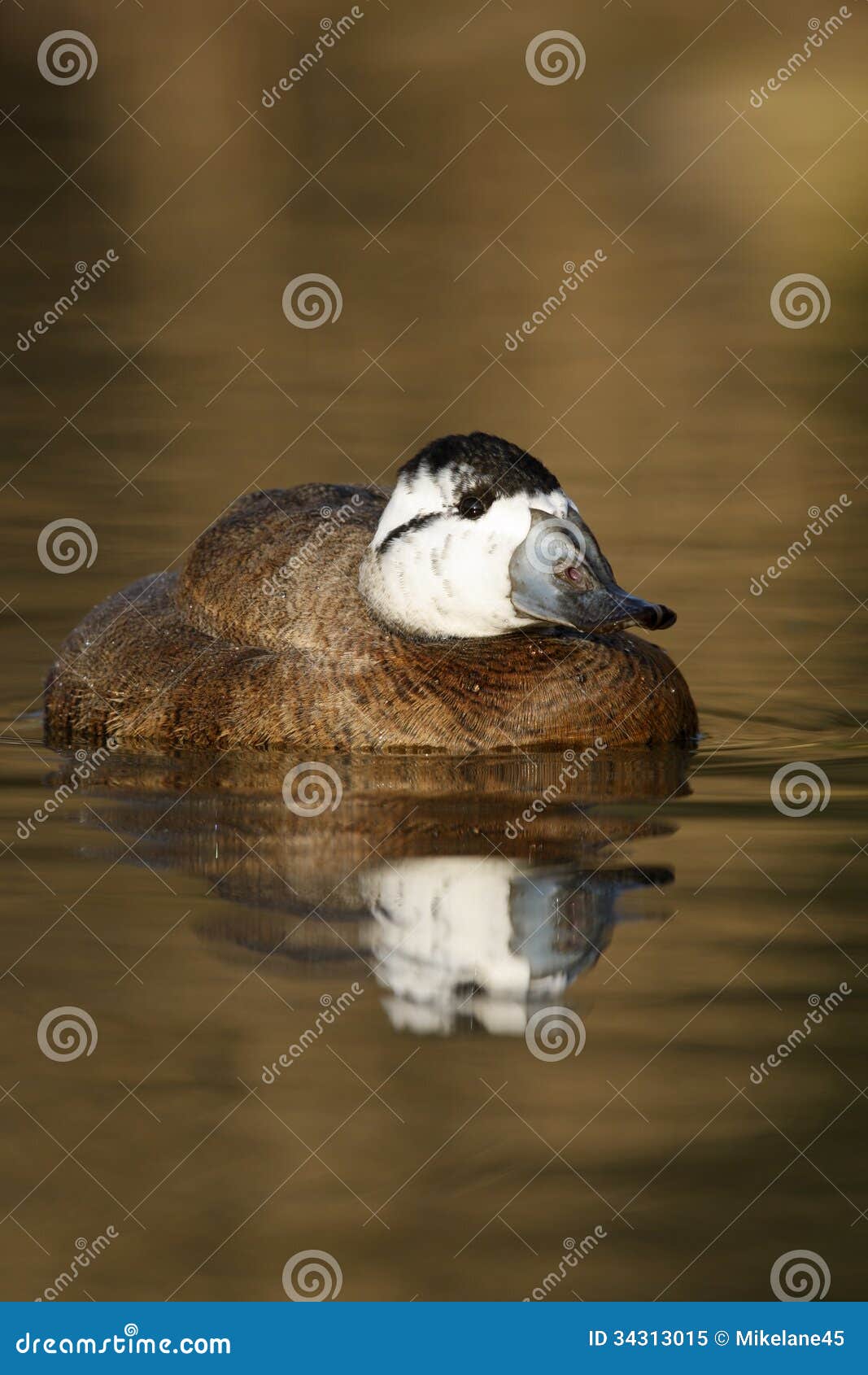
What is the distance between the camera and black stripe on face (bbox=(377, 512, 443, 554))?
9.95 m

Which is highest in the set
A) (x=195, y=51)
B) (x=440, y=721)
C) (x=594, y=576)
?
(x=195, y=51)

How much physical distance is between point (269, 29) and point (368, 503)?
26281 millimetres

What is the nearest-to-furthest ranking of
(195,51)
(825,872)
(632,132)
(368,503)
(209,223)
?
(825,872)
(368,503)
(209,223)
(632,132)
(195,51)

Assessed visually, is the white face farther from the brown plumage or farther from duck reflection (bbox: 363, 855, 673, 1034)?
duck reflection (bbox: 363, 855, 673, 1034)

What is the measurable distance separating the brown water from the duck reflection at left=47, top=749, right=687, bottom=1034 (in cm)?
2

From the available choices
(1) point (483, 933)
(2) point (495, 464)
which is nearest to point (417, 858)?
(1) point (483, 933)

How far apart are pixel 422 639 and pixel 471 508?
2.16 ft

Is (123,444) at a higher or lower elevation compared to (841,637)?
lower

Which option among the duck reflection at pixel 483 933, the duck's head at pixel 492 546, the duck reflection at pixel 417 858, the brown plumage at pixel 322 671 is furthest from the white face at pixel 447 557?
the duck reflection at pixel 483 933

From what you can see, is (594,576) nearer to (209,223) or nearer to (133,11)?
(209,223)

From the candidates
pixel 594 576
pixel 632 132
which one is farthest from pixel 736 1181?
pixel 632 132

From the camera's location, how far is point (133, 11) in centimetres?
3741

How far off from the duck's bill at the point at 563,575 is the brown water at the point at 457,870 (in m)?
0.65

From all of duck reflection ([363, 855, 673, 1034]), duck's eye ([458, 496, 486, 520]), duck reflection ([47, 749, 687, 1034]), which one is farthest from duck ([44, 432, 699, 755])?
duck reflection ([363, 855, 673, 1034])
